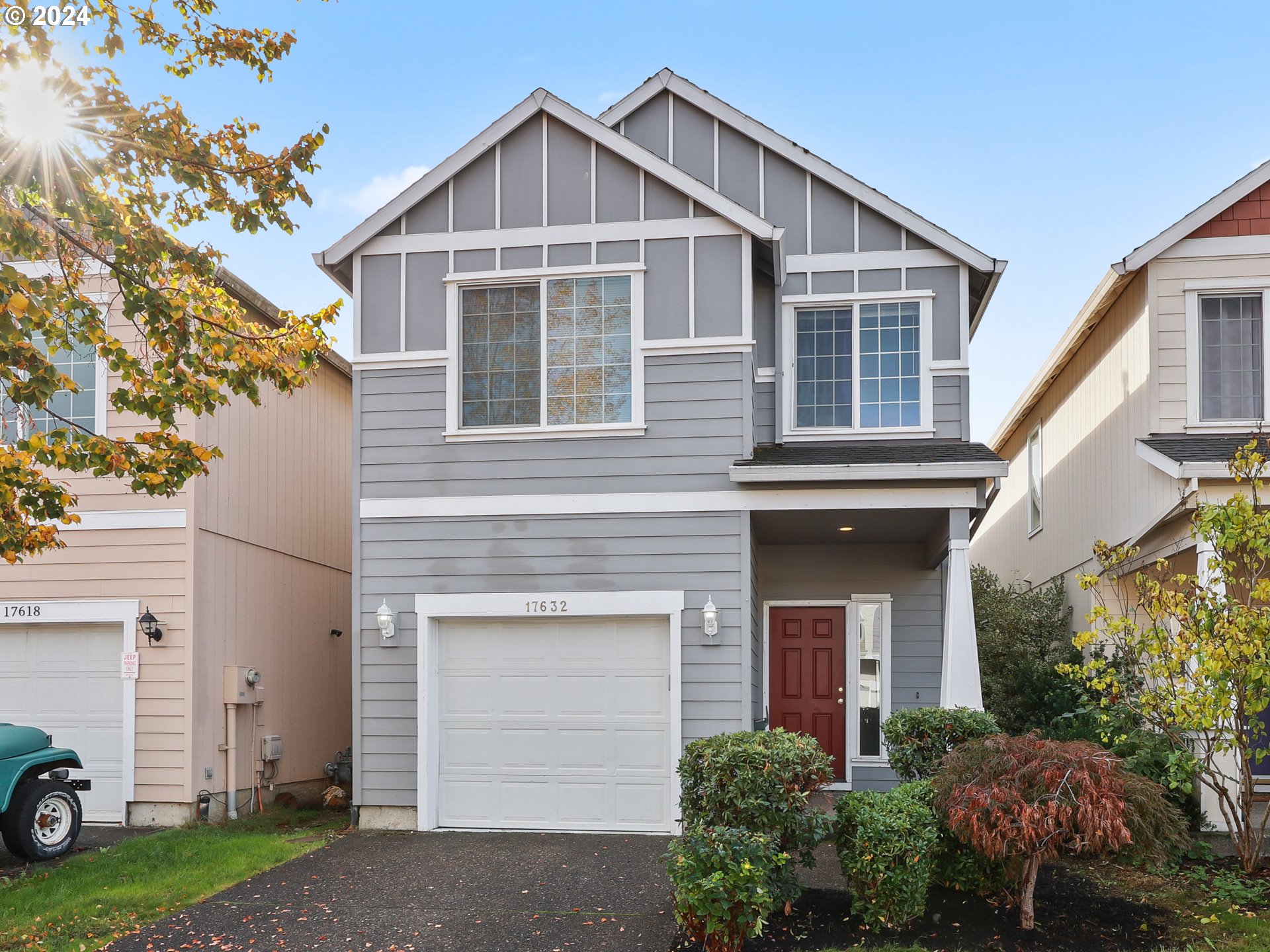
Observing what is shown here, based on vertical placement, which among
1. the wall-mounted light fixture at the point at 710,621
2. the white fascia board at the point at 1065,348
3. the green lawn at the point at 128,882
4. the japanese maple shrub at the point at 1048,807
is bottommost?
the green lawn at the point at 128,882

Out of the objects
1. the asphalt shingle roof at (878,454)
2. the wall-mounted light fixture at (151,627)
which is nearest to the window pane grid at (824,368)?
the asphalt shingle roof at (878,454)

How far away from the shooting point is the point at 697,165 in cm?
1279

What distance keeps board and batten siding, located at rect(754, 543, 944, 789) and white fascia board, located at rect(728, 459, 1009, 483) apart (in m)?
2.87

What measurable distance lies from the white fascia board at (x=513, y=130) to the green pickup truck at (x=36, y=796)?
514 cm

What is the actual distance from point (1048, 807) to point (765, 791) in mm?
1707

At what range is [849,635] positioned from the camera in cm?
1288

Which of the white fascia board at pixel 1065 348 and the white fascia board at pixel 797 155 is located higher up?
the white fascia board at pixel 797 155

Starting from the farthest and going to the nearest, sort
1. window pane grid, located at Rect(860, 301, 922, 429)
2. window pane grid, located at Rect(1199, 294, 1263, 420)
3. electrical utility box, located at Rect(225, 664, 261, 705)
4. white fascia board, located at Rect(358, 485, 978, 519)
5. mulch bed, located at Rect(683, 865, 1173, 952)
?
1. electrical utility box, located at Rect(225, 664, 261, 705)
2. window pane grid, located at Rect(860, 301, 922, 429)
3. window pane grid, located at Rect(1199, 294, 1263, 420)
4. white fascia board, located at Rect(358, 485, 978, 519)
5. mulch bed, located at Rect(683, 865, 1173, 952)

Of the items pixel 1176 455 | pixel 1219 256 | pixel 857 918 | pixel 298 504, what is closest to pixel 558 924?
pixel 857 918

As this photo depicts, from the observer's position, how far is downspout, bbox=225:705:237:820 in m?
11.5

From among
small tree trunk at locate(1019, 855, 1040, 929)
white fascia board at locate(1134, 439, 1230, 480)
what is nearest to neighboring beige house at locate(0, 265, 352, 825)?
small tree trunk at locate(1019, 855, 1040, 929)

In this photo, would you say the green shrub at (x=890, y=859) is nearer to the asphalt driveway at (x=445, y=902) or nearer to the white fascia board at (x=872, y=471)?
the asphalt driveway at (x=445, y=902)

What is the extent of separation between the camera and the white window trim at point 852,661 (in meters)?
12.6

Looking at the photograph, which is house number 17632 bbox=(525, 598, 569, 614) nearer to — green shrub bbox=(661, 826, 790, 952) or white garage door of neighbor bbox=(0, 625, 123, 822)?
green shrub bbox=(661, 826, 790, 952)
